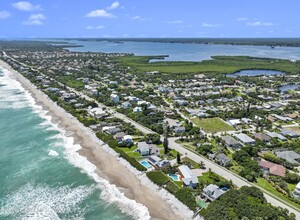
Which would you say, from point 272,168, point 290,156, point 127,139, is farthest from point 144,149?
point 290,156

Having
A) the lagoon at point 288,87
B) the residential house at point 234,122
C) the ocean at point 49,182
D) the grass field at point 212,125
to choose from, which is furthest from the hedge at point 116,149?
the lagoon at point 288,87

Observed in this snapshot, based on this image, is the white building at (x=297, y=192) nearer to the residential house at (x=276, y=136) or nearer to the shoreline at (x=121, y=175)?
the shoreline at (x=121, y=175)

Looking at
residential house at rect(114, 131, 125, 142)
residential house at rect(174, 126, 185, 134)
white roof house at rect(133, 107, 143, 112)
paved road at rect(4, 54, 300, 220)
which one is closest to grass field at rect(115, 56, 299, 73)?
white roof house at rect(133, 107, 143, 112)

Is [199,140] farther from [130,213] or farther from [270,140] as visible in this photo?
Result: [130,213]

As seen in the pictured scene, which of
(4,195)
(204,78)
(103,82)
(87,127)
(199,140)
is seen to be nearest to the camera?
(4,195)

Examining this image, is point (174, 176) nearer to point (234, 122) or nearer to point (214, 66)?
point (234, 122)

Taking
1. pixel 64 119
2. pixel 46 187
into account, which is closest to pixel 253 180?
pixel 46 187
